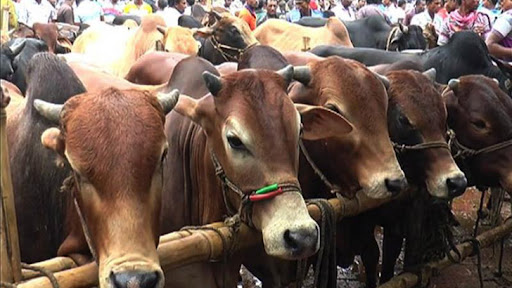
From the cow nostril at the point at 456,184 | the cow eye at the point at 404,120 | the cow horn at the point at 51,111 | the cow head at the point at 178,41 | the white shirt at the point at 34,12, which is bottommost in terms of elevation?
the white shirt at the point at 34,12

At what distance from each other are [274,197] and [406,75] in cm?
171

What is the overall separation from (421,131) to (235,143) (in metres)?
1.44

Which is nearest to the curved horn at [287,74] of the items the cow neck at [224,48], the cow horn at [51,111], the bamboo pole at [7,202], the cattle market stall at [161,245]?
the cattle market stall at [161,245]

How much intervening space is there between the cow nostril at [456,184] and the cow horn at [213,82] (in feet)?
4.96

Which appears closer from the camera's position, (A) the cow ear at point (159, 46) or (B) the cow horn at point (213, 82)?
(B) the cow horn at point (213, 82)

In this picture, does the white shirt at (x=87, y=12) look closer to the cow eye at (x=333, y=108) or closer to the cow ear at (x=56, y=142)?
the cow eye at (x=333, y=108)

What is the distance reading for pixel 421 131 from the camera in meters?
3.81

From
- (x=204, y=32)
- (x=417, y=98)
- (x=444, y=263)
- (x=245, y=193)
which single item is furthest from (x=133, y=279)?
(x=204, y=32)

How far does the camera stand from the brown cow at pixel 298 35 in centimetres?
923

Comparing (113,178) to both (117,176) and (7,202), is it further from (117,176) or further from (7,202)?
(7,202)

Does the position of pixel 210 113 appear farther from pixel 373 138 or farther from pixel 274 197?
pixel 373 138

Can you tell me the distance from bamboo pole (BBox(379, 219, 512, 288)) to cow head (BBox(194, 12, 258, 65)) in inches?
182

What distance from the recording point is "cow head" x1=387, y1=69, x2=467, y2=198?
3707 mm

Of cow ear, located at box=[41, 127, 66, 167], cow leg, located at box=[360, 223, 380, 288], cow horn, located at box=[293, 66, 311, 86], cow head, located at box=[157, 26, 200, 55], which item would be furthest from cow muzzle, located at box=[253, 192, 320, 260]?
cow head, located at box=[157, 26, 200, 55]
